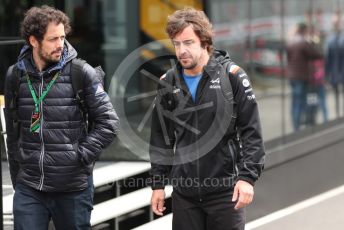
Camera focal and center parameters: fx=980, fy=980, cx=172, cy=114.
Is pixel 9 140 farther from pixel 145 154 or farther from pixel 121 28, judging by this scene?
pixel 121 28

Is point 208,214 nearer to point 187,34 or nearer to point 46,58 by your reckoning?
point 187,34

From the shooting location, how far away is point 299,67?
12.2 m

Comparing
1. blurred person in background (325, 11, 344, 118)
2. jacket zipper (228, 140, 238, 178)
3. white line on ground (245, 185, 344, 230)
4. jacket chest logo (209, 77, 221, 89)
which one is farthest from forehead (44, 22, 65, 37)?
blurred person in background (325, 11, 344, 118)

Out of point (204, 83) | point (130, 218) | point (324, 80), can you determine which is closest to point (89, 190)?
point (204, 83)

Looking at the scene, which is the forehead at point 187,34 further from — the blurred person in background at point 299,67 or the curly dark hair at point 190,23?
the blurred person in background at point 299,67

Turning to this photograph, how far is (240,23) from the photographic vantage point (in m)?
9.97

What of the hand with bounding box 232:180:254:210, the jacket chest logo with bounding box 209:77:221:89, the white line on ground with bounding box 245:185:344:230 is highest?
the jacket chest logo with bounding box 209:77:221:89

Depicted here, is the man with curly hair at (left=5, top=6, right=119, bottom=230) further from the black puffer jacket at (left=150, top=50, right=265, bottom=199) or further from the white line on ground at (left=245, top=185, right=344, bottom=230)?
the white line on ground at (left=245, top=185, right=344, bottom=230)

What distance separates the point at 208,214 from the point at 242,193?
305 mm

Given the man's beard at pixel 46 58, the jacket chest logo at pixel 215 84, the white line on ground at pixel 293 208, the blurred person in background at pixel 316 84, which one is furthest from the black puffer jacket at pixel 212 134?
the blurred person in background at pixel 316 84

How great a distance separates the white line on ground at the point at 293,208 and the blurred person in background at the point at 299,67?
0.91m

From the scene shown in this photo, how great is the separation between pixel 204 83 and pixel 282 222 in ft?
13.2

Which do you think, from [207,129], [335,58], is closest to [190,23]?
[207,129]

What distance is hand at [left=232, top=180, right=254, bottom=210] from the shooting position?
528 centimetres
